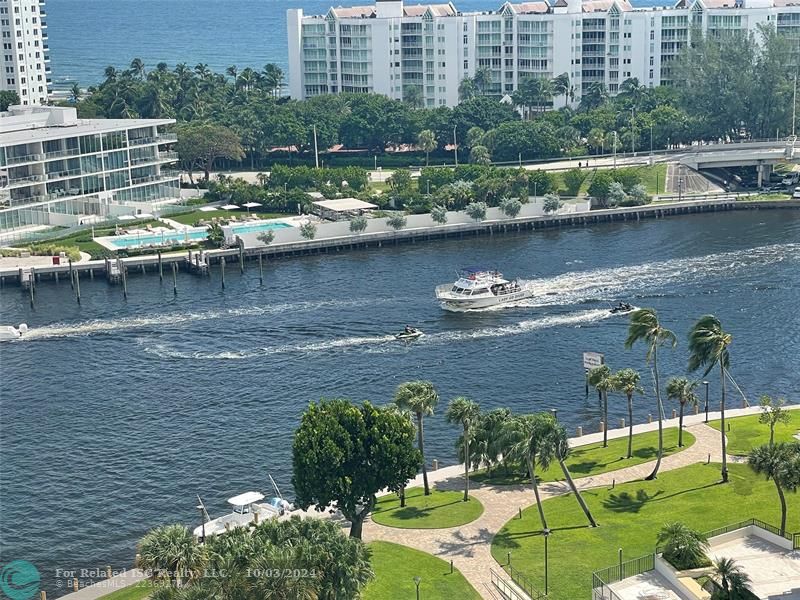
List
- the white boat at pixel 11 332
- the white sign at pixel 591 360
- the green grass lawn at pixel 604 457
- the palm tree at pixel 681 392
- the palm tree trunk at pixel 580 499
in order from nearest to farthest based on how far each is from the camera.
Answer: the palm tree trunk at pixel 580 499
the green grass lawn at pixel 604 457
the palm tree at pixel 681 392
the white sign at pixel 591 360
the white boat at pixel 11 332

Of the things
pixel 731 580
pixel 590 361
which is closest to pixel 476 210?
pixel 590 361

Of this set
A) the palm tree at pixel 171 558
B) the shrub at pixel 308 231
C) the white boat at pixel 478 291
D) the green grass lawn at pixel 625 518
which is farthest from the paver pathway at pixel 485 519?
the shrub at pixel 308 231

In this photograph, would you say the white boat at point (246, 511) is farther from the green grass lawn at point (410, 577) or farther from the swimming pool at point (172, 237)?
the swimming pool at point (172, 237)

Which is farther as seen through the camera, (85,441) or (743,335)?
(743,335)

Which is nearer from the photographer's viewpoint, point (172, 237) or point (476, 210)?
point (172, 237)

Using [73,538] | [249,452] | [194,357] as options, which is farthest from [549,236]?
[73,538]

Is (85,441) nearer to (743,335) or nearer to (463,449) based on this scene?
(463,449)

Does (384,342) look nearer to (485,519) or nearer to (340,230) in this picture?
(485,519)
